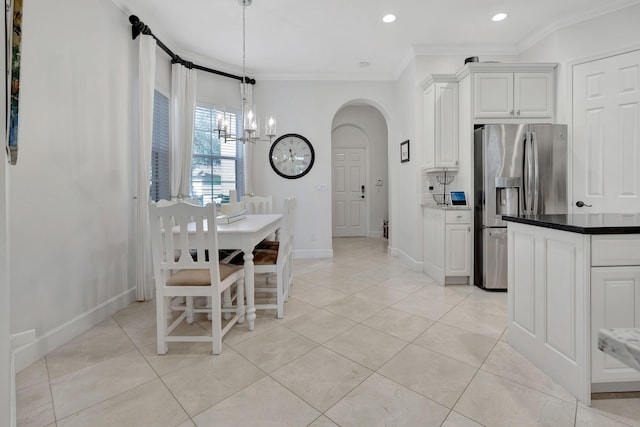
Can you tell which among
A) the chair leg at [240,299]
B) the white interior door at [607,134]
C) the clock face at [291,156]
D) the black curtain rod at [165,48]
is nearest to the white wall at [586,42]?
the white interior door at [607,134]

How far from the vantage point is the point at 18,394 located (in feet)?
4.99

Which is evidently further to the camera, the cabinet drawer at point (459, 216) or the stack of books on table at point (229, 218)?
the cabinet drawer at point (459, 216)

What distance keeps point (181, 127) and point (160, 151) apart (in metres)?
0.43

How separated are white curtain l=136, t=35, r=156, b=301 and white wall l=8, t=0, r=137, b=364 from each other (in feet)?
0.33

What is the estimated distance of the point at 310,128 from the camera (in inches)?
186

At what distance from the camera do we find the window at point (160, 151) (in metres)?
3.42

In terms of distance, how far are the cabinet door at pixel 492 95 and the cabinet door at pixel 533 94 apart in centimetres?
8

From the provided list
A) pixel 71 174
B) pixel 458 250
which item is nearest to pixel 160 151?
pixel 71 174

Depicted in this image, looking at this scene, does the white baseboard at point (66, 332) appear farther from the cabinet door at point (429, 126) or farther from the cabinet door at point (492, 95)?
the cabinet door at point (492, 95)

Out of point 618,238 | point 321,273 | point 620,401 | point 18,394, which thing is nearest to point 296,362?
point 18,394

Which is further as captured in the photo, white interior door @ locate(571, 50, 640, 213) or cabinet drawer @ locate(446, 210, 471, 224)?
cabinet drawer @ locate(446, 210, 471, 224)

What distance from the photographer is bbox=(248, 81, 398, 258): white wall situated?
4680 mm

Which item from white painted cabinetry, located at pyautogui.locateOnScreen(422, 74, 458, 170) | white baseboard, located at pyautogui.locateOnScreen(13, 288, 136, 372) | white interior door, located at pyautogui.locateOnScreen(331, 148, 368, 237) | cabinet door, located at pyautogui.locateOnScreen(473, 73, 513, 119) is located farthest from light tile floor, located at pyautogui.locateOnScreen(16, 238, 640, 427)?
white interior door, located at pyautogui.locateOnScreen(331, 148, 368, 237)

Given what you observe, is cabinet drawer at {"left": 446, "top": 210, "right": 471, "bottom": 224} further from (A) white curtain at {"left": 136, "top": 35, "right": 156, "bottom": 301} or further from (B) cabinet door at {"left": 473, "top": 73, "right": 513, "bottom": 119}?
(A) white curtain at {"left": 136, "top": 35, "right": 156, "bottom": 301}
